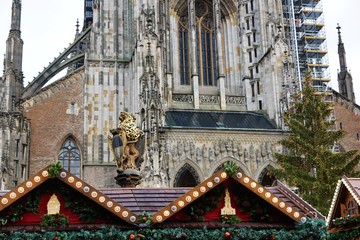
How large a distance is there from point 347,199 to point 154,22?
18.3 metres

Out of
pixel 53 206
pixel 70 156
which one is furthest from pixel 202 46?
pixel 53 206

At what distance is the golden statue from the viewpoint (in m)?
11.8

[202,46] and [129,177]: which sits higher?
[202,46]

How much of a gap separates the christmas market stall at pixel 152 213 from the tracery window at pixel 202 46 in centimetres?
2453

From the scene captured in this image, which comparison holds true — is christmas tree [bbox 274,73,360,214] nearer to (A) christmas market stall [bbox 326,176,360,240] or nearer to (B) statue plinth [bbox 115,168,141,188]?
(A) christmas market stall [bbox 326,176,360,240]

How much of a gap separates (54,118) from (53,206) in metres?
22.7

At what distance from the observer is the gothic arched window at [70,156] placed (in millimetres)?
30609

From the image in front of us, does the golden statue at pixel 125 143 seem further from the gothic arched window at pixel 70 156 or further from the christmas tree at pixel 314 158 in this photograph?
the gothic arched window at pixel 70 156

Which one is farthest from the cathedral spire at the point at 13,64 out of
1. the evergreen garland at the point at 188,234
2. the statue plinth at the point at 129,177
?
the evergreen garland at the point at 188,234

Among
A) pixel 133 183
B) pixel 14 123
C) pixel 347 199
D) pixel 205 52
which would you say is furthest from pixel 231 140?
pixel 133 183

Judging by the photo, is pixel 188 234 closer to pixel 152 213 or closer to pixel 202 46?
pixel 152 213

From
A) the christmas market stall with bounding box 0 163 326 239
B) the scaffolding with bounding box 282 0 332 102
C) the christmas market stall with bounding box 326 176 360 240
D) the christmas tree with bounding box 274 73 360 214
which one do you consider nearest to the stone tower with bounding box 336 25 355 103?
the scaffolding with bounding box 282 0 332 102

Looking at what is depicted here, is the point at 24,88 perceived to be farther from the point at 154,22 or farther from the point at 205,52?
the point at 205,52

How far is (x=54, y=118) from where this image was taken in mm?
30797
